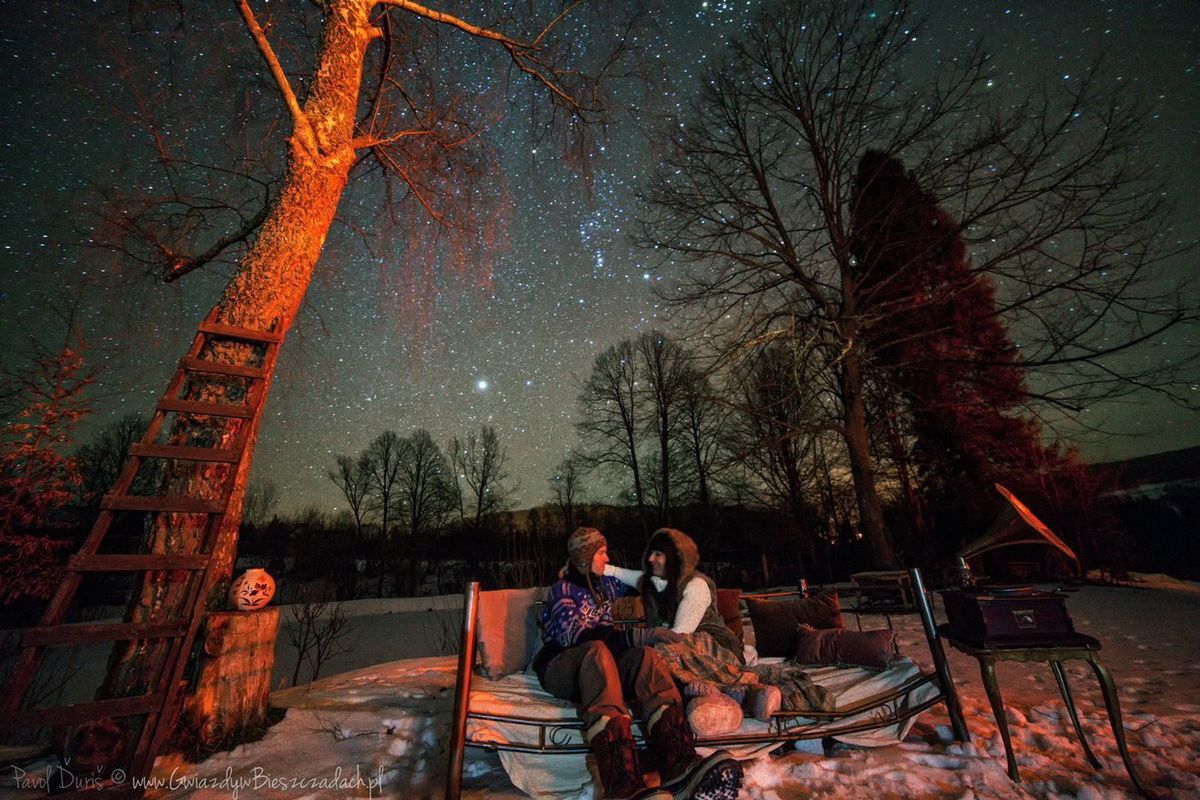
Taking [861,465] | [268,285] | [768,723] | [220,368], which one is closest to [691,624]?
[768,723]

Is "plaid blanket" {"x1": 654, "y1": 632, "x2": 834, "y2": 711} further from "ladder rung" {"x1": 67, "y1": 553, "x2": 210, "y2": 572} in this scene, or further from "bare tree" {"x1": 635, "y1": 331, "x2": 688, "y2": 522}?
"bare tree" {"x1": 635, "y1": 331, "x2": 688, "y2": 522}

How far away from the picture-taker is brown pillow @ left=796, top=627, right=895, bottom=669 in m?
3.30

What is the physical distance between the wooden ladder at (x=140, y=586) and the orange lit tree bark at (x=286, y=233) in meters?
0.10

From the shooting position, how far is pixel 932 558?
15.4 meters

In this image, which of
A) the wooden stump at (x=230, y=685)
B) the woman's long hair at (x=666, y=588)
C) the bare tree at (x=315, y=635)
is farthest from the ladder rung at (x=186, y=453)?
the bare tree at (x=315, y=635)

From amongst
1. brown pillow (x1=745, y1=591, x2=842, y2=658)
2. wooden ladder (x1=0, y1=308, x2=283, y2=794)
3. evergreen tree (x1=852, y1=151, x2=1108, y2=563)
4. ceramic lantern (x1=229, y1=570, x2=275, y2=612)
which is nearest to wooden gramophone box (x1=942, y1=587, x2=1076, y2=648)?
brown pillow (x1=745, y1=591, x2=842, y2=658)

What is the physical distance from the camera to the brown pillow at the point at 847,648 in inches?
130

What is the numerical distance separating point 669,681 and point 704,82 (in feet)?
35.3

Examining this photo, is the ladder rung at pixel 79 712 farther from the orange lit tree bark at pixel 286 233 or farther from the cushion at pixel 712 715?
the cushion at pixel 712 715

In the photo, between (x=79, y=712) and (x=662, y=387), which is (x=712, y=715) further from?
(x=662, y=387)

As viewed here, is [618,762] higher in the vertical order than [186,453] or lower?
lower

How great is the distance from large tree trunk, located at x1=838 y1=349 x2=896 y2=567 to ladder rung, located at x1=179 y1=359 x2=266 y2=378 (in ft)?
27.6

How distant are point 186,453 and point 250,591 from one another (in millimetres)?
1089

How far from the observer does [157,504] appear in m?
2.90
